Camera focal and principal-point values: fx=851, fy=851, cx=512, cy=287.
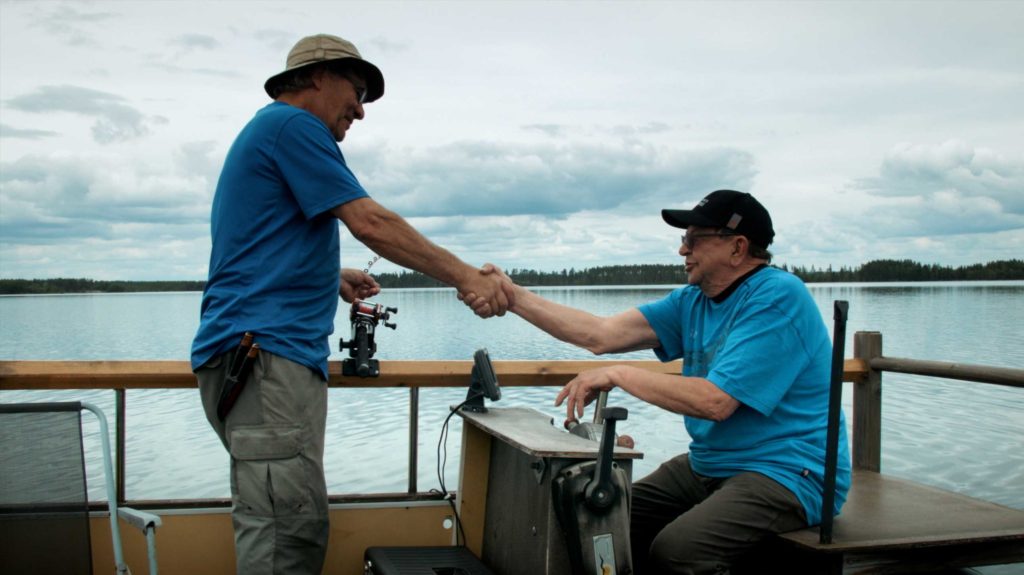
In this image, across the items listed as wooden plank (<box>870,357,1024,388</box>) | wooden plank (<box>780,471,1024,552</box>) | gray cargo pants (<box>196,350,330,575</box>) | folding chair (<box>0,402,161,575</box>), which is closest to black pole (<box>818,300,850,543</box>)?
wooden plank (<box>780,471,1024,552</box>)

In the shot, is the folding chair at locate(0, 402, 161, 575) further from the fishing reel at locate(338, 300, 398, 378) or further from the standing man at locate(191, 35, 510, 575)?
the fishing reel at locate(338, 300, 398, 378)

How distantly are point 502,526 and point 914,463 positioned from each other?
8173mm

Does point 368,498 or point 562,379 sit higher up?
point 562,379

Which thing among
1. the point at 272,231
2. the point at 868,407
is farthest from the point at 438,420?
the point at 272,231

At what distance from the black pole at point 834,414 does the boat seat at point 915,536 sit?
10 cm

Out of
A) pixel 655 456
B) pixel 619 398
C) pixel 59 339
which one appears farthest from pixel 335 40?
pixel 59 339

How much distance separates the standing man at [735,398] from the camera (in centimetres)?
249

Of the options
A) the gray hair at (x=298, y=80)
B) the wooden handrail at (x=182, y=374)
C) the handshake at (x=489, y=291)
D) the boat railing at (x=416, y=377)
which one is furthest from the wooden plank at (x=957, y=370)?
the gray hair at (x=298, y=80)

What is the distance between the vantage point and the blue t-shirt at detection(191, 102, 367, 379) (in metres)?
2.30

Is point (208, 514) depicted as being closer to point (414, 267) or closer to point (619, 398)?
point (414, 267)

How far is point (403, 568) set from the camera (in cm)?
274

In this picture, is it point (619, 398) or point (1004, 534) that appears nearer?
point (1004, 534)

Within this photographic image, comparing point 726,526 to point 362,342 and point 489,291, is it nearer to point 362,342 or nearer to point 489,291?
point 489,291

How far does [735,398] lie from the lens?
248 cm
